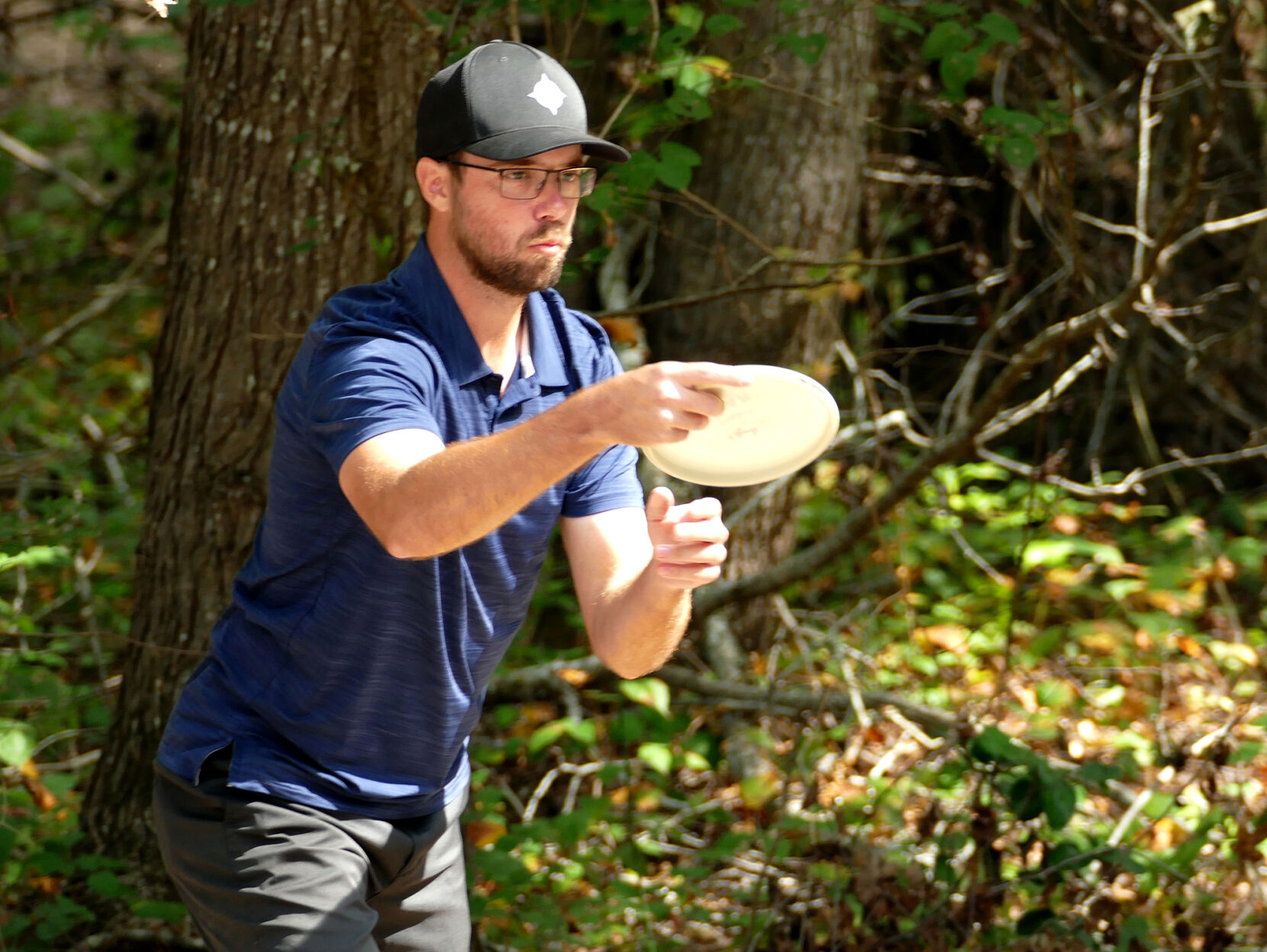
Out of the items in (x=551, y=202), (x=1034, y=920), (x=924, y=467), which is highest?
(x=551, y=202)

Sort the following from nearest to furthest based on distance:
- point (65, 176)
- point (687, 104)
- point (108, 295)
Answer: point (687, 104), point (108, 295), point (65, 176)

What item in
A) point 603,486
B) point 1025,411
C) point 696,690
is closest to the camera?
point 603,486

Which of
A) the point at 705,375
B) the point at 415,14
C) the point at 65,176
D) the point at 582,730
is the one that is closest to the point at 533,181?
the point at 705,375

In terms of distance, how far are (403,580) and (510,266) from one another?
0.61 meters

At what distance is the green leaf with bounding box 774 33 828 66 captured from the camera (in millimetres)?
3418

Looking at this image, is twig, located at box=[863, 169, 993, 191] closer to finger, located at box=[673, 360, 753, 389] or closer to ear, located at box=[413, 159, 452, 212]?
ear, located at box=[413, 159, 452, 212]

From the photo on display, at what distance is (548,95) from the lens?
2381mm

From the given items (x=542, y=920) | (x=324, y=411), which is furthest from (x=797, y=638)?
(x=324, y=411)

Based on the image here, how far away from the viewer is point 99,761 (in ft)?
12.7

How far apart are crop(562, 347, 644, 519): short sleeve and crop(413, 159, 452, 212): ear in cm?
46

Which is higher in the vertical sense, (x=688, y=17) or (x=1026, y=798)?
(x=688, y=17)

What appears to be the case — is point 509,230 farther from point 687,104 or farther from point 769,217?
point 769,217

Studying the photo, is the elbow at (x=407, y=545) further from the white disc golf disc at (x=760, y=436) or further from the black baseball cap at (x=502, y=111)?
the black baseball cap at (x=502, y=111)

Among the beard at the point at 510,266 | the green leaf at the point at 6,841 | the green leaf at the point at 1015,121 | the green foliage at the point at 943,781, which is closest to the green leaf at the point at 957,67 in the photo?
→ the green leaf at the point at 1015,121
